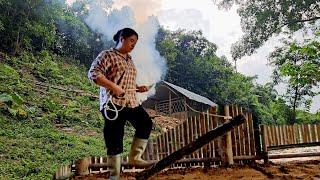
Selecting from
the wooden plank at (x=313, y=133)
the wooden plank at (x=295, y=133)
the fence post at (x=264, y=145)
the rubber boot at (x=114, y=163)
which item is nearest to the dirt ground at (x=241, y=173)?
the fence post at (x=264, y=145)

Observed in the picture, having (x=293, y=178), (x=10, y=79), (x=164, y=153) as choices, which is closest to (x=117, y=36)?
(x=293, y=178)

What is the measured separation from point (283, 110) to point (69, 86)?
17.4 metres

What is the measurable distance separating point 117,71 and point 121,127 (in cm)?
58

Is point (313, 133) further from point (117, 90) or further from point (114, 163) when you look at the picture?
point (117, 90)

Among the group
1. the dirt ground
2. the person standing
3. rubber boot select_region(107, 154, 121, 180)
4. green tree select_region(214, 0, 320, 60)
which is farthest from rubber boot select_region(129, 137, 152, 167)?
green tree select_region(214, 0, 320, 60)

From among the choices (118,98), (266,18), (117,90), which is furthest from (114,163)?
(266,18)

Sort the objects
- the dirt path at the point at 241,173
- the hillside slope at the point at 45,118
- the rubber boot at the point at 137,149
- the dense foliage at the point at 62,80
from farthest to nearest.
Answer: the dense foliage at the point at 62,80 → the hillside slope at the point at 45,118 → the dirt path at the point at 241,173 → the rubber boot at the point at 137,149

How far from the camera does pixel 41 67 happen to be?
27.8 m

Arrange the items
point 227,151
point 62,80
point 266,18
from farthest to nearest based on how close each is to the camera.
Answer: point 62,80 → point 266,18 → point 227,151

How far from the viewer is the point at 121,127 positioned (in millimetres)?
3684

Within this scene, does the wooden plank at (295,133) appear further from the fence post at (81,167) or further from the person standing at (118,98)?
the person standing at (118,98)

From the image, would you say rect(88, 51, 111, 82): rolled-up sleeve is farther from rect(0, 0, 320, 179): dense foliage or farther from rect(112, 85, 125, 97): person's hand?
rect(0, 0, 320, 179): dense foliage

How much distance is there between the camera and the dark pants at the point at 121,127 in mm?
3623

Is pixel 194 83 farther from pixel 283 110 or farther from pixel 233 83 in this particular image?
pixel 283 110
